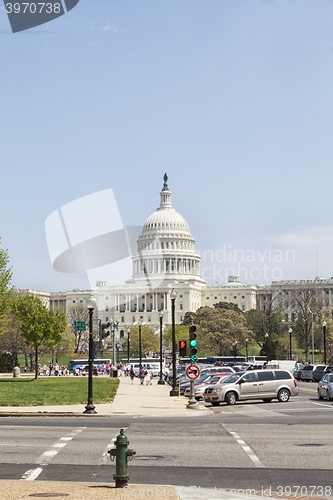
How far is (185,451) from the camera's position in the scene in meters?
15.8

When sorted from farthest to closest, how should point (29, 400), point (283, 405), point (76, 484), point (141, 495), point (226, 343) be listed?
point (226, 343), point (29, 400), point (283, 405), point (76, 484), point (141, 495)

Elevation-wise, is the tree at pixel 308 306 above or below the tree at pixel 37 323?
above

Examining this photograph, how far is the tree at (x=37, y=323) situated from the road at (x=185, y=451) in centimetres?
3599

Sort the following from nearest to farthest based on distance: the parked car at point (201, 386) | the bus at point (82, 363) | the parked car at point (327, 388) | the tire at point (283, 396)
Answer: the parked car at point (327, 388)
the tire at point (283, 396)
the parked car at point (201, 386)
the bus at point (82, 363)

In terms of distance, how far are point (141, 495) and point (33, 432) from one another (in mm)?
10304

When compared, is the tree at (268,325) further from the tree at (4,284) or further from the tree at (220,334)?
the tree at (4,284)

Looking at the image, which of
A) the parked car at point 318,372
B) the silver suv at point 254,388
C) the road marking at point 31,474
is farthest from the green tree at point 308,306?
the road marking at point 31,474

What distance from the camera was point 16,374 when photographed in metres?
68.8

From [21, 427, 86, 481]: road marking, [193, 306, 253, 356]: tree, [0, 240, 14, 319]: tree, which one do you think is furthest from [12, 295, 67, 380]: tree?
[193, 306, 253, 356]: tree

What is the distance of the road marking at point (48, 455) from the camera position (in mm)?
12680

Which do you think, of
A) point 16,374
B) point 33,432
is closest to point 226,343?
point 16,374

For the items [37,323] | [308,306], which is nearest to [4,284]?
[37,323]

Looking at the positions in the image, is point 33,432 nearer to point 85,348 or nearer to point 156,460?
point 156,460

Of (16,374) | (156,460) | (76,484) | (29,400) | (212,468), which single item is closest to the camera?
(76,484)
